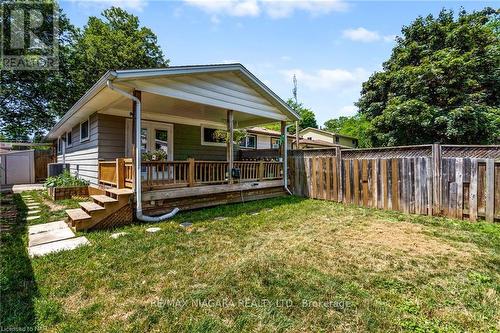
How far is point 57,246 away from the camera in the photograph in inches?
141

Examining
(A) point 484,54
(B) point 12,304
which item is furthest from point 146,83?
(A) point 484,54

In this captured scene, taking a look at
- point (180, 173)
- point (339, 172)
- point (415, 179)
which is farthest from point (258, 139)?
point (415, 179)

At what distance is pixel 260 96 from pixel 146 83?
3.80m

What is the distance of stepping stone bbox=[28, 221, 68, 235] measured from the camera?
4.30 metres

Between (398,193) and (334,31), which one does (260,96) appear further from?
(398,193)

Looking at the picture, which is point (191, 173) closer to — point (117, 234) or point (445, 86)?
point (117, 234)

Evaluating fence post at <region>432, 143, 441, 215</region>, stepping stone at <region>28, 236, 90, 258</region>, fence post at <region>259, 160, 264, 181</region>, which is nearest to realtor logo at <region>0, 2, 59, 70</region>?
fence post at <region>259, 160, 264, 181</region>

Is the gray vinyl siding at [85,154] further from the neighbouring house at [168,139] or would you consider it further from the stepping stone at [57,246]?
the stepping stone at [57,246]

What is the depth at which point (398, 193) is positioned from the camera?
6.07 metres

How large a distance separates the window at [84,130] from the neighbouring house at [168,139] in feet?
0.15

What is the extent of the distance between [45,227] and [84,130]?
206 inches

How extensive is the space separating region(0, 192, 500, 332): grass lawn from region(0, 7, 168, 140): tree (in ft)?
56.8

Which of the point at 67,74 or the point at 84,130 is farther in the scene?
the point at 67,74

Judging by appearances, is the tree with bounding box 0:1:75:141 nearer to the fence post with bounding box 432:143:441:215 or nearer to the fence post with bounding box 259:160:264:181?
the fence post with bounding box 259:160:264:181
